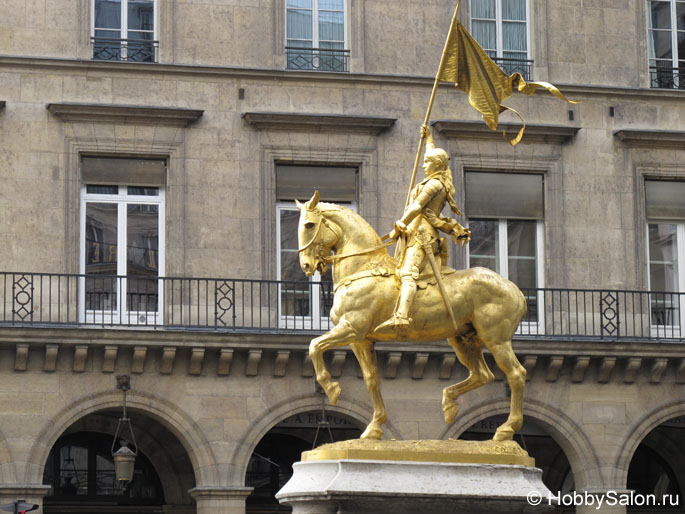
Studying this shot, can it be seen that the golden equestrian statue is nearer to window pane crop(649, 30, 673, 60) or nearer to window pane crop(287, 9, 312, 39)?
window pane crop(287, 9, 312, 39)

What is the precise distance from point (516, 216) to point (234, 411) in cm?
513

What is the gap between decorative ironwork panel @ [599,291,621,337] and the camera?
1027 inches

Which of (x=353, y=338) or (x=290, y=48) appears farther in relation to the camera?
(x=290, y=48)

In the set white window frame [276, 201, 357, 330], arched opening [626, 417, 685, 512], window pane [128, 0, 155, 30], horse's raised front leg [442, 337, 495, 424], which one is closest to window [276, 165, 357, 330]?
white window frame [276, 201, 357, 330]

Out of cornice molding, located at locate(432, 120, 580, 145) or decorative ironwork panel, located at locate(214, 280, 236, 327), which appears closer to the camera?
decorative ironwork panel, located at locate(214, 280, 236, 327)

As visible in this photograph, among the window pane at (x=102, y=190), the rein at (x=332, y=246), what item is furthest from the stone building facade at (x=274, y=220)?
the rein at (x=332, y=246)

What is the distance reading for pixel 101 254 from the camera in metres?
25.1

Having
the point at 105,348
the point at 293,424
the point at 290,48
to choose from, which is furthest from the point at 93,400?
the point at 290,48

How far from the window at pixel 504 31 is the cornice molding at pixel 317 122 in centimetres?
203

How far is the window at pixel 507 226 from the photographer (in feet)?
86.3

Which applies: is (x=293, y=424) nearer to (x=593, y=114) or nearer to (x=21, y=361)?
(x=21, y=361)

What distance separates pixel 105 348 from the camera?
947 inches

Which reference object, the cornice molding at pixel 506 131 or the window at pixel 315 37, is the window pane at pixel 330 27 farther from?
the cornice molding at pixel 506 131

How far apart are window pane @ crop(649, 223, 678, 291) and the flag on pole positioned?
1130cm
